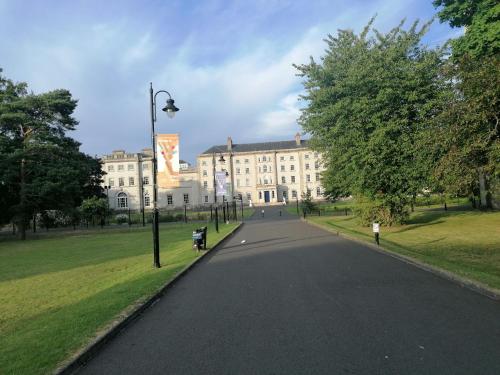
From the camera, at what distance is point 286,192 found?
331 feet

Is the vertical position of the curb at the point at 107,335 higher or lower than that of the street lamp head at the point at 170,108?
lower

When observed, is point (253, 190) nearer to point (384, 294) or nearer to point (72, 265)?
point (72, 265)

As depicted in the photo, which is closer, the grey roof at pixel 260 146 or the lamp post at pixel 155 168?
the lamp post at pixel 155 168

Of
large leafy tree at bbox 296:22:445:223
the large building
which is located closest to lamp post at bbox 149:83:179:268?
large leafy tree at bbox 296:22:445:223

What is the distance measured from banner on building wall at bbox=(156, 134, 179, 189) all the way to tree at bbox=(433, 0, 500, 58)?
1463cm

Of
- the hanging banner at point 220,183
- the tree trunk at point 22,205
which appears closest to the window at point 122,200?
the tree trunk at point 22,205

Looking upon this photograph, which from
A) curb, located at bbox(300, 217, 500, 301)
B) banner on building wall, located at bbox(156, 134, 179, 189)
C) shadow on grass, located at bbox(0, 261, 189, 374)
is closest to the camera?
shadow on grass, located at bbox(0, 261, 189, 374)

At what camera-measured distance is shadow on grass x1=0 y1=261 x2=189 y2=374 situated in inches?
185

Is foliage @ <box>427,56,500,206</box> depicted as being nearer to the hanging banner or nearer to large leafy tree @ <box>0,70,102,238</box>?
the hanging banner

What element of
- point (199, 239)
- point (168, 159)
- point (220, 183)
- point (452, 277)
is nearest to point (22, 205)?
point (220, 183)

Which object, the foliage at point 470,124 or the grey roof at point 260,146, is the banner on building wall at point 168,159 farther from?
the grey roof at point 260,146

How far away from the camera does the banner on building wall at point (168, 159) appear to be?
13055 mm

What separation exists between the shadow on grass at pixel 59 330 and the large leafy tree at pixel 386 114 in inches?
641

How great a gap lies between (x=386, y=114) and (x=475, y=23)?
703 cm
